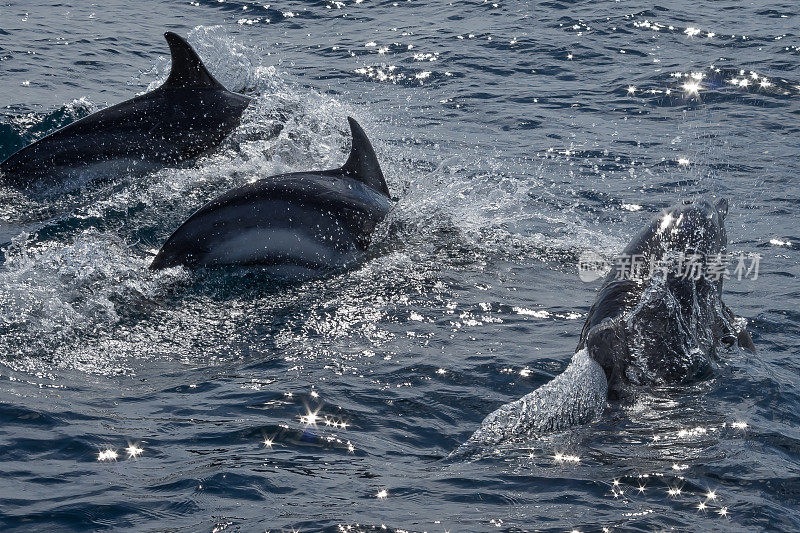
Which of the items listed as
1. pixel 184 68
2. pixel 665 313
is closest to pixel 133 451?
pixel 665 313

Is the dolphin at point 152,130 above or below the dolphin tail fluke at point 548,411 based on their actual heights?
above

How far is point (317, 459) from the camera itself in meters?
6.60

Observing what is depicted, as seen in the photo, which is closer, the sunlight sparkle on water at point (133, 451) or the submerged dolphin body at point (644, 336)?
the sunlight sparkle on water at point (133, 451)

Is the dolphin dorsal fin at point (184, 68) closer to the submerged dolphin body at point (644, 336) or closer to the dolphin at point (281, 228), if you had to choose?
the dolphin at point (281, 228)

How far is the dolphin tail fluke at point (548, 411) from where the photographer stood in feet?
22.7

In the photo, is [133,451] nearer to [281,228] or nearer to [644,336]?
[644,336]

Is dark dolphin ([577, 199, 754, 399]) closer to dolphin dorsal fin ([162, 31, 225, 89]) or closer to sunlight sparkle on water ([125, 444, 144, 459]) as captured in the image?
sunlight sparkle on water ([125, 444, 144, 459])

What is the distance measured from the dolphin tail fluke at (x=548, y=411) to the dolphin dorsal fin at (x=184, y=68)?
791cm

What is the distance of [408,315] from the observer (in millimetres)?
9430

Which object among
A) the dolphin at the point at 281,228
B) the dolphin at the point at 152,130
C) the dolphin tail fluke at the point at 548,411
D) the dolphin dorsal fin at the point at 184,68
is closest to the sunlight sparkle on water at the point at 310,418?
the dolphin tail fluke at the point at 548,411

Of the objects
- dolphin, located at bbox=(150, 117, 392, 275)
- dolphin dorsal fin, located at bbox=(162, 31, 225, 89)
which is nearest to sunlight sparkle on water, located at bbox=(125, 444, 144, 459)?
dolphin, located at bbox=(150, 117, 392, 275)

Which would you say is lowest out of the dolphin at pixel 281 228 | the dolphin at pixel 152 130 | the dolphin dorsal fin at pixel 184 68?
the dolphin at pixel 281 228

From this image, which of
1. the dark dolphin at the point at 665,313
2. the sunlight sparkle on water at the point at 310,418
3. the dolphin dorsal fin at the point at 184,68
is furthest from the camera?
the dolphin dorsal fin at the point at 184,68

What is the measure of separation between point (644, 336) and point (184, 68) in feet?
26.5
